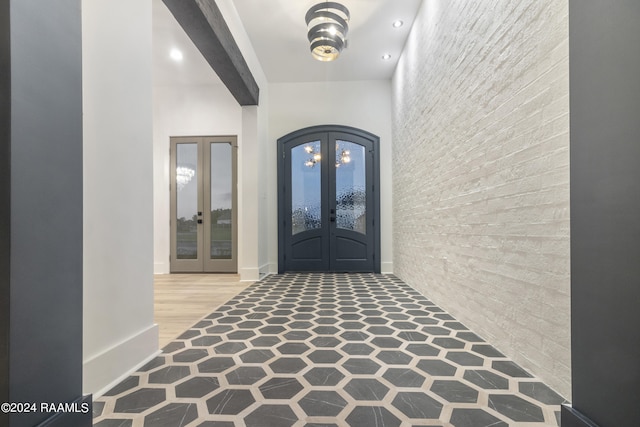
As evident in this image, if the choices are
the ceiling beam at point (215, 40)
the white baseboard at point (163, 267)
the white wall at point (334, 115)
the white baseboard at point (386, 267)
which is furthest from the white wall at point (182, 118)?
the white baseboard at point (386, 267)

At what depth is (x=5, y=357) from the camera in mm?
972

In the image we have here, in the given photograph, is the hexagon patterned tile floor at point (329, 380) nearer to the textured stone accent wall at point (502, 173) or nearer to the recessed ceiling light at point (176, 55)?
the textured stone accent wall at point (502, 173)

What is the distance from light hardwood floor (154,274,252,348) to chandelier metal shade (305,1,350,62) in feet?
9.76

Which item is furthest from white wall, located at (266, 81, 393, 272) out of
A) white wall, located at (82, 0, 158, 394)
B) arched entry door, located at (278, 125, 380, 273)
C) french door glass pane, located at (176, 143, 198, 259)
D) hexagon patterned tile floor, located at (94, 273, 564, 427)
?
white wall, located at (82, 0, 158, 394)

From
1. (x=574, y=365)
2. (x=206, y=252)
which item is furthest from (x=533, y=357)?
(x=206, y=252)

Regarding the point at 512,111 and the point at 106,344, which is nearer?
the point at 106,344

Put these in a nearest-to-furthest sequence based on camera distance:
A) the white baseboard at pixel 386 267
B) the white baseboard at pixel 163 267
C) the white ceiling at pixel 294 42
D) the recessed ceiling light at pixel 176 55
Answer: the white ceiling at pixel 294 42 → the recessed ceiling light at pixel 176 55 → the white baseboard at pixel 386 267 → the white baseboard at pixel 163 267

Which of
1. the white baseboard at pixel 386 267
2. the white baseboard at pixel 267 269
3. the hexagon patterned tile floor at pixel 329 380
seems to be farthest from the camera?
the white baseboard at pixel 386 267

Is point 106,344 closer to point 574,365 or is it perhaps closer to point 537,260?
point 574,365

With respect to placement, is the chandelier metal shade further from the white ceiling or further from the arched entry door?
the arched entry door

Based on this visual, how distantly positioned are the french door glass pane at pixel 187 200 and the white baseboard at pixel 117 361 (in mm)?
4123

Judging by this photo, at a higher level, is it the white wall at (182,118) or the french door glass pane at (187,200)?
the white wall at (182,118)

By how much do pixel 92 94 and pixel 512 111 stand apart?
219 centimetres

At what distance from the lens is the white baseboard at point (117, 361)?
152cm
